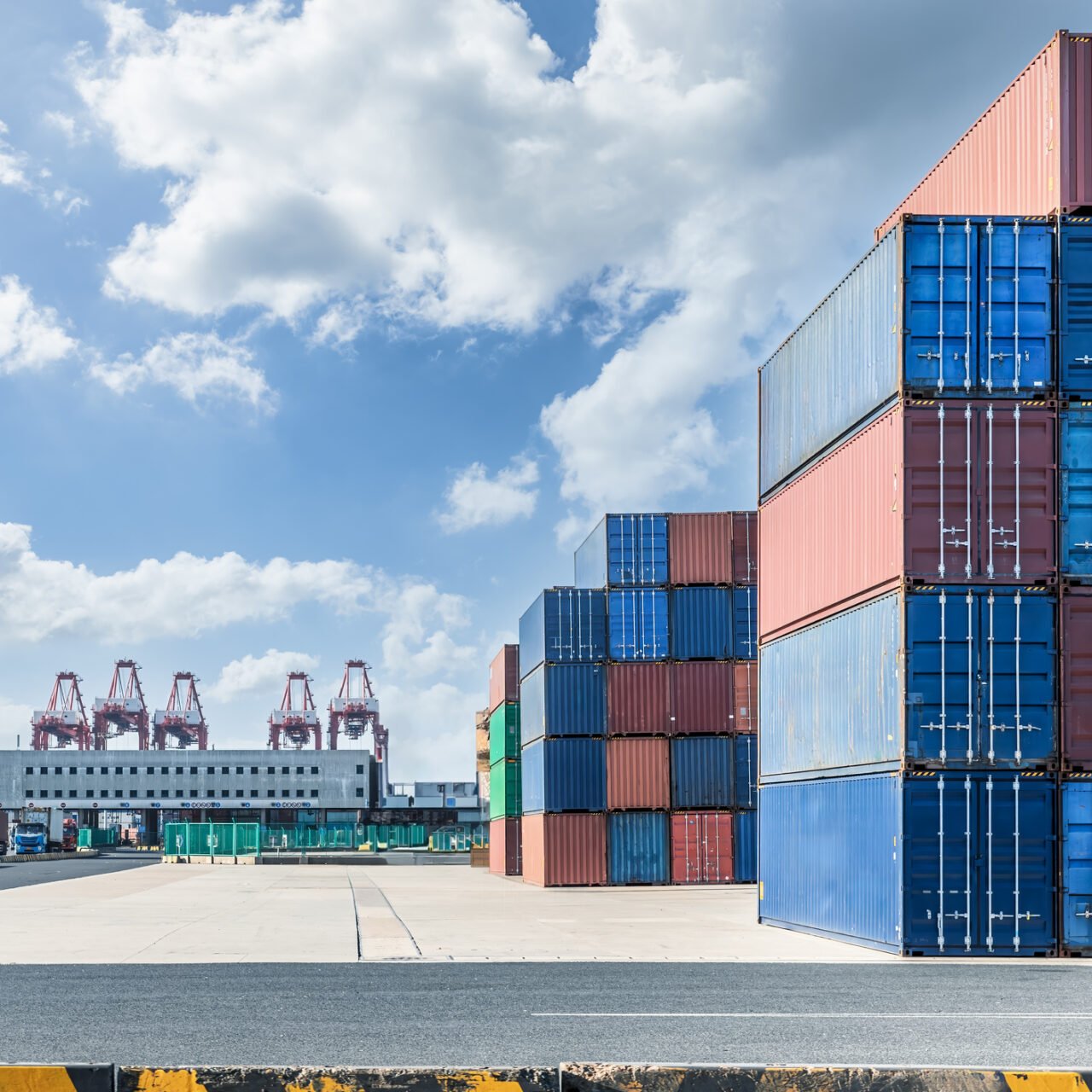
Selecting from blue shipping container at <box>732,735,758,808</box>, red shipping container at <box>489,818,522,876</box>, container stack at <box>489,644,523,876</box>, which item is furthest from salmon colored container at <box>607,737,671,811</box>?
red shipping container at <box>489,818,522,876</box>

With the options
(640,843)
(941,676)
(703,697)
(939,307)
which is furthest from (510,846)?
(939,307)

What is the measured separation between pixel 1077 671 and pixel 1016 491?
260 centimetres

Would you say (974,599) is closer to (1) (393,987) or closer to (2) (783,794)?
(2) (783,794)

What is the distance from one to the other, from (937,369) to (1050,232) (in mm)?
2653

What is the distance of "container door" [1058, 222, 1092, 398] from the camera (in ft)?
65.4

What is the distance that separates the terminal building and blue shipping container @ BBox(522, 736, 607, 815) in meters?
112

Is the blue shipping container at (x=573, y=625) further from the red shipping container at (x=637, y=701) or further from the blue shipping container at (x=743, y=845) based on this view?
the blue shipping container at (x=743, y=845)

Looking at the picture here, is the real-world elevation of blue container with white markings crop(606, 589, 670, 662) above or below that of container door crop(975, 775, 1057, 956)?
above

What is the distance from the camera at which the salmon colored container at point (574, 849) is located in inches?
1663

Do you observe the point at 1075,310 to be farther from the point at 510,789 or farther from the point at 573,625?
the point at 510,789

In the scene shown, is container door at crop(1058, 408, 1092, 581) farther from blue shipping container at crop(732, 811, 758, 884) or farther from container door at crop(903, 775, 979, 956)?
blue shipping container at crop(732, 811, 758, 884)

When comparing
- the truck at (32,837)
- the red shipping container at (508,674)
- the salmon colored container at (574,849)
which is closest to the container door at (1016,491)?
the salmon colored container at (574,849)

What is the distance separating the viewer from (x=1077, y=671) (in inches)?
768

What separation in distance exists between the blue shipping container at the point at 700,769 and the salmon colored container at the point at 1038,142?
22240 mm
